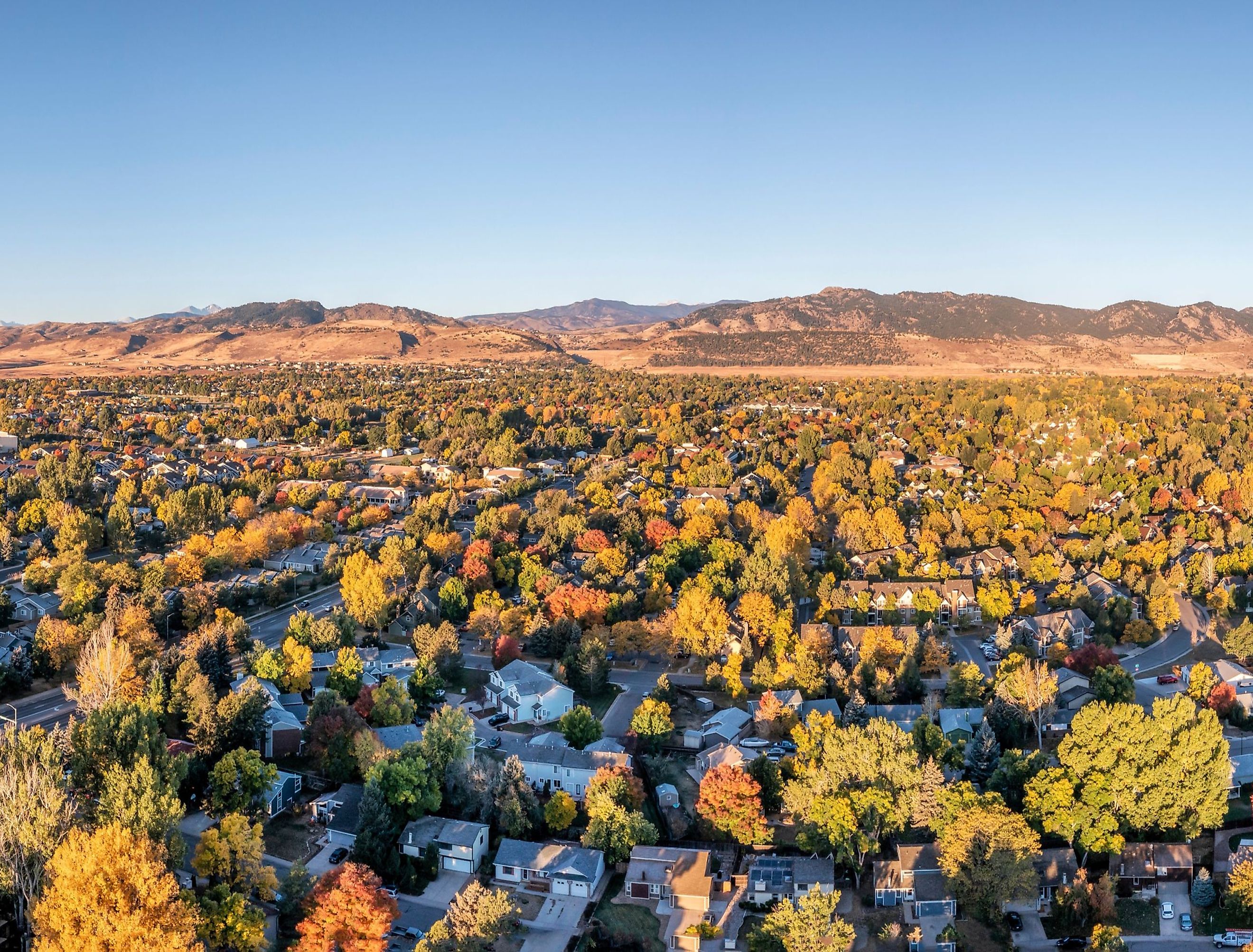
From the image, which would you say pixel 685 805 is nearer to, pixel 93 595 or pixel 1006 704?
pixel 1006 704

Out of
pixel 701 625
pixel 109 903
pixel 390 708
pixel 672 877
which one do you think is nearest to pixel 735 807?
pixel 672 877

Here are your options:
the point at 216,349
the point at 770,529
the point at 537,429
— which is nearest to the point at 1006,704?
the point at 770,529

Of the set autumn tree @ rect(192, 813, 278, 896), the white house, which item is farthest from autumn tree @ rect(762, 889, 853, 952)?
the white house

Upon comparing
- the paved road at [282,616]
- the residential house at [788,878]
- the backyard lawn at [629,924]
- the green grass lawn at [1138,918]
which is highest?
the paved road at [282,616]

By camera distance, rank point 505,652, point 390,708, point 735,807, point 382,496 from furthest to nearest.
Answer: point 382,496 → point 505,652 → point 390,708 → point 735,807

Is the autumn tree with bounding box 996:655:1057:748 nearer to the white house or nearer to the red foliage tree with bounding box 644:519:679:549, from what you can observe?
the white house

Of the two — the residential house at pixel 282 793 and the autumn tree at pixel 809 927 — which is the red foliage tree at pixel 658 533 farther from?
the autumn tree at pixel 809 927

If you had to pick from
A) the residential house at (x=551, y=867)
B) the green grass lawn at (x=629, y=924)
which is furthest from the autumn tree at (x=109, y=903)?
the green grass lawn at (x=629, y=924)

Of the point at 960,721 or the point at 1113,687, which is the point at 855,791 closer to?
the point at 960,721
